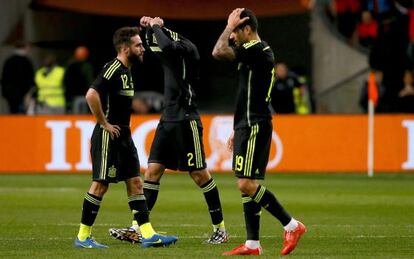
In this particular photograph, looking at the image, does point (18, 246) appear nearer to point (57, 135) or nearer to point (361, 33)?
point (57, 135)

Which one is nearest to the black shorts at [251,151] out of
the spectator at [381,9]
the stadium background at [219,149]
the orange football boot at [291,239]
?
the orange football boot at [291,239]

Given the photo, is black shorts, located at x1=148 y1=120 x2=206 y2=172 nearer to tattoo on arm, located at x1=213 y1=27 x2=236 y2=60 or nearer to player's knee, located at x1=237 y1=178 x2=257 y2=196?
player's knee, located at x1=237 y1=178 x2=257 y2=196

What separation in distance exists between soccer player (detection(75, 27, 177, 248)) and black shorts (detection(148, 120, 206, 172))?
2.47 ft

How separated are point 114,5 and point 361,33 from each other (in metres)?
6.41

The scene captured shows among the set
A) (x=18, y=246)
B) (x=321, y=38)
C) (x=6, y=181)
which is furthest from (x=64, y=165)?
(x=18, y=246)

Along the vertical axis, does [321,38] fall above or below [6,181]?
above

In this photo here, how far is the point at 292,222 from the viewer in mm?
11062

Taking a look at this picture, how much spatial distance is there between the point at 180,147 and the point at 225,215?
2.96 m

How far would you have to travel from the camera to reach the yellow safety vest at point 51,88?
25.5 m

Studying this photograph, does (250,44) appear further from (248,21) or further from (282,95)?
(282,95)

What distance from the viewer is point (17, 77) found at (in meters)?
25.3

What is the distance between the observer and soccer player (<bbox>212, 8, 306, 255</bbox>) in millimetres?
10875

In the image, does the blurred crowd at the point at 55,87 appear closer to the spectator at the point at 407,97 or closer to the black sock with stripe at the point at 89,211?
the spectator at the point at 407,97

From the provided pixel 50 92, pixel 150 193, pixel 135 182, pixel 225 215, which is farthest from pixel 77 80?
pixel 135 182
